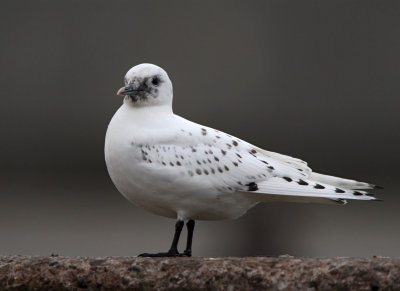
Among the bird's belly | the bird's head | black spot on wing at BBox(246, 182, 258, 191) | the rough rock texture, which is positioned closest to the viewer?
the rough rock texture

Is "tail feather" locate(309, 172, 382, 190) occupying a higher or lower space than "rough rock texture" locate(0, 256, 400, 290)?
higher

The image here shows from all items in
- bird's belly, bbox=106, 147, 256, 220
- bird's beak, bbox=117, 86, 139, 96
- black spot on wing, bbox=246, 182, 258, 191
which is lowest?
bird's belly, bbox=106, 147, 256, 220

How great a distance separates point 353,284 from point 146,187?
1.51 m

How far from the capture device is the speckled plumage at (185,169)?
19.6 ft

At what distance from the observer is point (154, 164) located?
5.98 meters

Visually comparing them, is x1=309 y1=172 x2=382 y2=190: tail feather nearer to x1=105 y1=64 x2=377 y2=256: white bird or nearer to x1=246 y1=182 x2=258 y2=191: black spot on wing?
x1=105 y1=64 x2=377 y2=256: white bird

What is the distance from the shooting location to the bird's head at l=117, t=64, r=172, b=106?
634 centimetres

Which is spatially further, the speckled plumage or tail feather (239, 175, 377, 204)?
tail feather (239, 175, 377, 204)

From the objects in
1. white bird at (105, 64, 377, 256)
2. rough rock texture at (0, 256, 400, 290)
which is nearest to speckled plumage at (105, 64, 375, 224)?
white bird at (105, 64, 377, 256)

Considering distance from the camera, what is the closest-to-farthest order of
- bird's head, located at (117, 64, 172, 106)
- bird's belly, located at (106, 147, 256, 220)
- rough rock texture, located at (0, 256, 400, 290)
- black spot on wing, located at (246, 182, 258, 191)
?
rough rock texture, located at (0, 256, 400, 290), bird's belly, located at (106, 147, 256, 220), black spot on wing, located at (246, 182, 258, 191), bird's head, located at (117, 64, 172, 106)

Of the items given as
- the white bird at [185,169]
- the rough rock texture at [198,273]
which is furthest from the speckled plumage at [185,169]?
the rough rock texture at [198,273]

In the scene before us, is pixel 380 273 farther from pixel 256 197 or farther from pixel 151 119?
pixel 151 119

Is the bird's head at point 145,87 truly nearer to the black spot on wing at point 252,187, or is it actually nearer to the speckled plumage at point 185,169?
the speckled plumage at point 185,169

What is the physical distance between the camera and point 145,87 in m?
6.36
